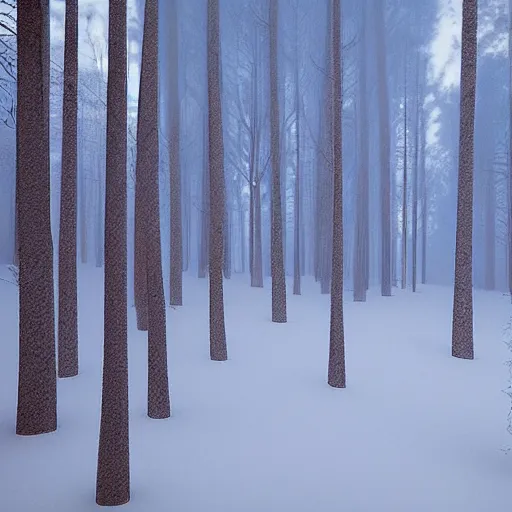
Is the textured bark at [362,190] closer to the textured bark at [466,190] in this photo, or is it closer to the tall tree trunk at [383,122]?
the tall tree trunk at [383,122]

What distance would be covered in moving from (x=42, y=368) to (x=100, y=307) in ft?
29.7

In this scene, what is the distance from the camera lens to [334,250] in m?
7.27

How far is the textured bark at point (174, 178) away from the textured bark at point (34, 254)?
7811mm

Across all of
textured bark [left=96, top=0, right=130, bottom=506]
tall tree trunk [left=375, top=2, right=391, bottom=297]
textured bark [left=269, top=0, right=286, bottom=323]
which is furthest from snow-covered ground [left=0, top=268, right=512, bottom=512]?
tall tree trunk [left=375, top=2, right=391, bottom=297]

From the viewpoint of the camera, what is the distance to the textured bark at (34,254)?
16.6ft

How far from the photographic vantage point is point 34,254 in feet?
17.1

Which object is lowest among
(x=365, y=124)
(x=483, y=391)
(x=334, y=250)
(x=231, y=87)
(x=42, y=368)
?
(x=483, y=391)

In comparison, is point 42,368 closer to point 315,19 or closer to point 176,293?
point 176,293

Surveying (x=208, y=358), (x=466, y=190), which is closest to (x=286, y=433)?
(x=208, y=358)

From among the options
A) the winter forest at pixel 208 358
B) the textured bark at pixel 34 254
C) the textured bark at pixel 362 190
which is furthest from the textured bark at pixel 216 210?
the textured bark at pixel 362 190

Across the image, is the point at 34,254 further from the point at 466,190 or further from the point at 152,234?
the point at 466,190

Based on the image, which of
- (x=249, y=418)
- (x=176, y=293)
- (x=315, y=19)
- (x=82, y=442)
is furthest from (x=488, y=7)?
(x=82, y=442)

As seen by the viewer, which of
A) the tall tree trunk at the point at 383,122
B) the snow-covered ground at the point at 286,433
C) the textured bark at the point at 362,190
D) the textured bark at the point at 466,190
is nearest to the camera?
the snow-covered ground at the point at 286,433

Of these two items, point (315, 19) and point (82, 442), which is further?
point (315, 19)
